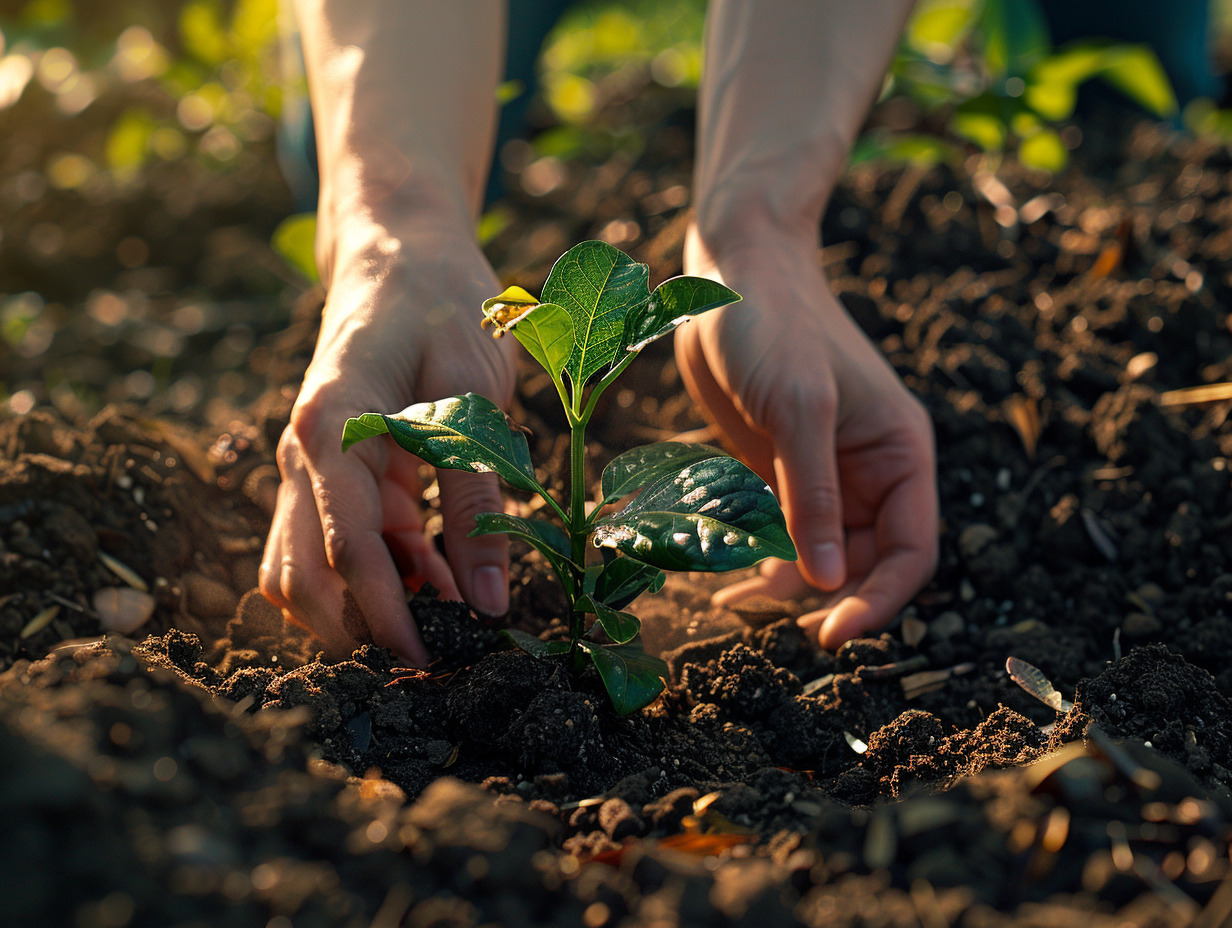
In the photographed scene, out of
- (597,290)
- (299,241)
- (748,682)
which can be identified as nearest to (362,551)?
(597,290)

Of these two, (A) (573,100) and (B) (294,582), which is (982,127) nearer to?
(A) (573,100)

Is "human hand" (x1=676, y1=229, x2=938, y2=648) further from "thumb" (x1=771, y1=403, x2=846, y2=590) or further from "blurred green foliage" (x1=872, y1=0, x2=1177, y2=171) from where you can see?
"blurred green foliage" (x1=872, y1=0, x2=1177, y2=171)

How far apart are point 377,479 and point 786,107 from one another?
1.49m

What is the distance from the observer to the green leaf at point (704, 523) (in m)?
1.15

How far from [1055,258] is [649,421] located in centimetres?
147

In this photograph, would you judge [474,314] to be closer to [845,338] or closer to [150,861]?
[845,338]

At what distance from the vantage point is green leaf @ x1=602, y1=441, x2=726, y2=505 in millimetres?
1374

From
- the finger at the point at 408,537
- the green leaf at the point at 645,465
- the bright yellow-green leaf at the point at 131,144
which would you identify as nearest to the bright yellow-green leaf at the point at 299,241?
the finger at the point at 408,537

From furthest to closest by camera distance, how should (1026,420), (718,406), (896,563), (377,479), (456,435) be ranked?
(1026,420) → (718,406) → (896,563) → (377,479) → (456,435)

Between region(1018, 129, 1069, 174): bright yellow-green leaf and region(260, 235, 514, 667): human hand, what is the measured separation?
2366 mm

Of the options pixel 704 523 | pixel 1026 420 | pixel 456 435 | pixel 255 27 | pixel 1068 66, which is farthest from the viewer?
pixel 255 27

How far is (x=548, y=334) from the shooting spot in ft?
4.33

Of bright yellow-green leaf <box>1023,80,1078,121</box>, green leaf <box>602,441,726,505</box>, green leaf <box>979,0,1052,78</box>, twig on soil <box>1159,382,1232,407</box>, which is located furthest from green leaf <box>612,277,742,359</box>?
green leaf <box>979,0,1052,78</box>

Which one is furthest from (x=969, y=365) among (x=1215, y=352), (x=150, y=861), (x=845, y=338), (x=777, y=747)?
(x=150, y=861)
